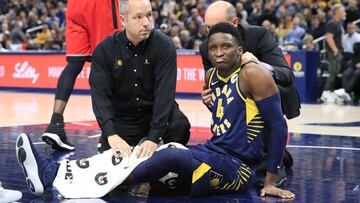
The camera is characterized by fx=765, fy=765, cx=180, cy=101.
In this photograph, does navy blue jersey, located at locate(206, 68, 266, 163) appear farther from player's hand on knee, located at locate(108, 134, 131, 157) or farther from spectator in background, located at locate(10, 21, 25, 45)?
spectator in background, located at locate(10, 21, 25, 45)

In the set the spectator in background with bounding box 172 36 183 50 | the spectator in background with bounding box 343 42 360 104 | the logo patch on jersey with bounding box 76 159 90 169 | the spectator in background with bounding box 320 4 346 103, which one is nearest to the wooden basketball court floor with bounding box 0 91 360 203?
the logo patch on jersey with bounding box 76 159 90 169

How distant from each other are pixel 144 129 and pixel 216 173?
3.27 feet

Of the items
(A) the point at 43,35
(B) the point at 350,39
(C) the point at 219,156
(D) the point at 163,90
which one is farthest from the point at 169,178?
(A) the point at 43,35

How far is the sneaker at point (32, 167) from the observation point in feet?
14.5

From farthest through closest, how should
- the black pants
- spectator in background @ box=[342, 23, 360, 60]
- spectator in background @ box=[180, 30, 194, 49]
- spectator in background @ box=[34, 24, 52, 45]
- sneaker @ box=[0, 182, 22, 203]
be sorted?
spectator in background @ box=[34, 24, 52, 45], spectator in background @ box=[180, 30, 194, 49], spectator in background @ box=[342, 23, 360, 60], the black pants, sneaker @ box=[0, 182, 22, 203]

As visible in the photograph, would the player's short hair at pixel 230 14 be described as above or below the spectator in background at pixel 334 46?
above

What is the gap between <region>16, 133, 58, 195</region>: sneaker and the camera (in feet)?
14.5

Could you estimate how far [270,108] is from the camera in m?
4.33

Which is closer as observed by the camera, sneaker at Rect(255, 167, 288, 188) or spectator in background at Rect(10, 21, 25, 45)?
sneaker at Rect(255, 167, 288, 188)

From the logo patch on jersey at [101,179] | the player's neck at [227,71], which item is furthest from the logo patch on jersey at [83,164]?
the player's neck at [227,71]

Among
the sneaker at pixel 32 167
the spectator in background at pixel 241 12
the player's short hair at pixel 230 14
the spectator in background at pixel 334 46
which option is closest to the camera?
the sneaker at pixel 32 167

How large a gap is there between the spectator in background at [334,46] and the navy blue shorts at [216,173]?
886cm

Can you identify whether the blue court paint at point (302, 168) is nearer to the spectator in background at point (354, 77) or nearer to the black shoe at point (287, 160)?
the black shoe at point (287, 160)

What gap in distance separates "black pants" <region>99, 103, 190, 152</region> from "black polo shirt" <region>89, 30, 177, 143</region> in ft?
0.47
